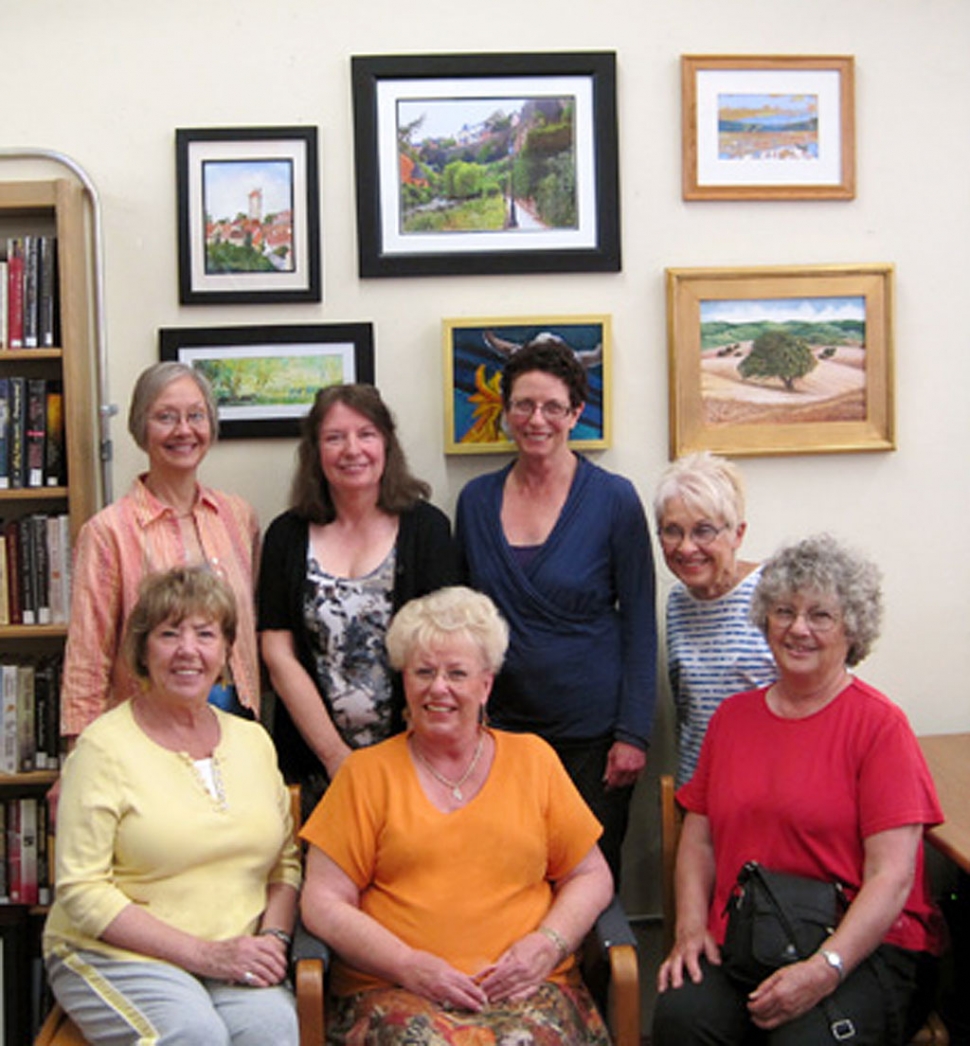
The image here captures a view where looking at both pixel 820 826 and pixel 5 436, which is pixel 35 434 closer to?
pixel 5 436

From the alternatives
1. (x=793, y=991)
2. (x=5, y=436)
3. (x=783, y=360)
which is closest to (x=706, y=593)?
(x=783, y=360)

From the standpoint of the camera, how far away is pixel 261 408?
2.98 meters

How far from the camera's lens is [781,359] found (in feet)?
10.0

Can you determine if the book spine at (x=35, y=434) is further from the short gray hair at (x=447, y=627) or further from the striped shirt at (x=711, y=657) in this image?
the striped shirt at (x=711, y=657)

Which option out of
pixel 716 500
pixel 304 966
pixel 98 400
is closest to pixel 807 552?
pixel 716 500

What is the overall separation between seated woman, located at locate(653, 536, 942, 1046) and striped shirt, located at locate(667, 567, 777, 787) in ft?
0.93

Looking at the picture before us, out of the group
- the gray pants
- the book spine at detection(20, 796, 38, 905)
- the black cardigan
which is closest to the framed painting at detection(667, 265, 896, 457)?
the black cardigan

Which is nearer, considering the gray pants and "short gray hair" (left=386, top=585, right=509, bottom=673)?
the gray pants

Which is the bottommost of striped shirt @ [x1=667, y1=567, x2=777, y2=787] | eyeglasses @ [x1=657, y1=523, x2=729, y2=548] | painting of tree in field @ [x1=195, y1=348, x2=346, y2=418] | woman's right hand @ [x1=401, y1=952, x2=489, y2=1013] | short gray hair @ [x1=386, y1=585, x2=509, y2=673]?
woman's right hand @ [x1=401, y1=952, x2=489, y2=1013]

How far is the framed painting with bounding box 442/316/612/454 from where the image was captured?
298 cm

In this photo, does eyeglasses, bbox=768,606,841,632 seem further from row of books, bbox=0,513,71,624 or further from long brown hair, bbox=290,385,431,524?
row of books, bbox=0,513,71,624

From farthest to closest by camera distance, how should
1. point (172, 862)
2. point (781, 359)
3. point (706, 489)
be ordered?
point (781, 359), point (706, 489), point (172, 862)

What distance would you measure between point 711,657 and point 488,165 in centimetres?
129

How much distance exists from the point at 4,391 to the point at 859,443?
6.73 ft
